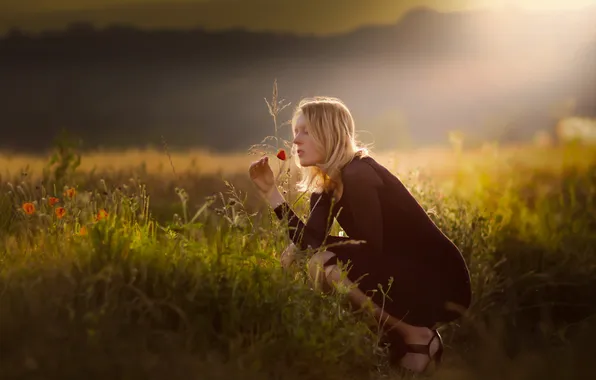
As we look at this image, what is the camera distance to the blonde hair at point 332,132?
4848 mm

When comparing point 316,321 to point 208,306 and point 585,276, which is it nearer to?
point 208,306

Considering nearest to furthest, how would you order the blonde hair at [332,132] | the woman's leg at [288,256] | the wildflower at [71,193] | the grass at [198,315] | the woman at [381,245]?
the grass at [198,315] → the woman's leg at [288,256] → the woman at [381,245] → the blonde hair at [332,132] → the wildflower at [71,193]

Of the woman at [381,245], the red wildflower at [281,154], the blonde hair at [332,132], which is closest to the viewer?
the woman at [381,245]

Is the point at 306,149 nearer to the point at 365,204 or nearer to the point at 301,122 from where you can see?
the point at 301,122

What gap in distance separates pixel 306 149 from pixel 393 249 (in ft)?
2.45

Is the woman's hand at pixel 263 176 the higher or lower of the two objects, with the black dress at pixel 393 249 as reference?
higher

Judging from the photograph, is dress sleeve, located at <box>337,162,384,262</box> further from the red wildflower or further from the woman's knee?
the red wildflower

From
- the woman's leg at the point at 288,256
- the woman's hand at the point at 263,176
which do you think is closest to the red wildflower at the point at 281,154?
the woman's hand at the point at 263,176

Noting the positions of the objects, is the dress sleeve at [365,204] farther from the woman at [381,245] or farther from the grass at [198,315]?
the grass at [198,315]

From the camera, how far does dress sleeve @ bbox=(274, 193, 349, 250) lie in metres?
4.77

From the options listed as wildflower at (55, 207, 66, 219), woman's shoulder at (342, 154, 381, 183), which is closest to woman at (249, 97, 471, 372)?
woman's shoulder at (342, 154, 381, 183)

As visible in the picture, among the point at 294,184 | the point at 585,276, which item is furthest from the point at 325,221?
the point at 585,276

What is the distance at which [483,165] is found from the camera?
22.9 feet

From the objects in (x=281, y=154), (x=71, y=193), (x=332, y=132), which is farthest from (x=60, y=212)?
(x=332, y=132)
